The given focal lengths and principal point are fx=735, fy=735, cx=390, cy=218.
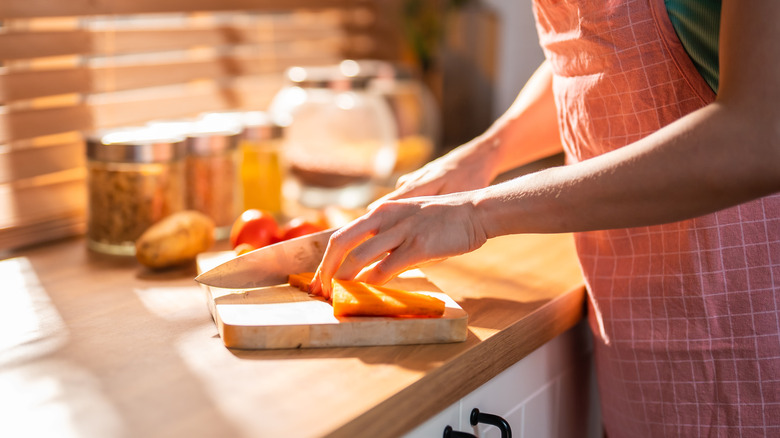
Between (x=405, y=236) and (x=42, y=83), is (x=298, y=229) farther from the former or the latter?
(x=42, y=83)

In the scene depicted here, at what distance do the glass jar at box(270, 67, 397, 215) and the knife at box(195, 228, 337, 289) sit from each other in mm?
498

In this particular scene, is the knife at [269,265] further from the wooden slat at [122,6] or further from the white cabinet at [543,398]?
the wooden slat at [122,6]

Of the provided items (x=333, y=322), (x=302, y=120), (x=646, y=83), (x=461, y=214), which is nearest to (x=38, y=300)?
(x=333, y=322)

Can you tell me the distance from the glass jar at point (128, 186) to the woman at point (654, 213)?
0.36 metres

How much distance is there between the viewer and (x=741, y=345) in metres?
0.80

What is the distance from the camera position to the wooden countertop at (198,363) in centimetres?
60

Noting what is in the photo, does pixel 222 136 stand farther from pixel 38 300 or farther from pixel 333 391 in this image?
pixel 333 391

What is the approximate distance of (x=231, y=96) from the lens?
57.8 inches

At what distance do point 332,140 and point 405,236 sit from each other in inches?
26.7

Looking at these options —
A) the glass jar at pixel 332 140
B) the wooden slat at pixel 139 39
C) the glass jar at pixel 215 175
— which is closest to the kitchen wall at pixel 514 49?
the wooden slat at pixel 139 39

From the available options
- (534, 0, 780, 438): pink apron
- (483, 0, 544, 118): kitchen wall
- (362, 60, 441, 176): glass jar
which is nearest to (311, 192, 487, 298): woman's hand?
(534, 0, 780, 438): pink apron

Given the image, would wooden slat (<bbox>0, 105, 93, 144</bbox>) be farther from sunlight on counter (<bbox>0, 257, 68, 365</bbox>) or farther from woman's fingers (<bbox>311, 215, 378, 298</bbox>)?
woman's fingers (<bbox>311, 215, 378, 298</bbox>)

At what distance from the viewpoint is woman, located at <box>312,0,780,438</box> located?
61 centimetres

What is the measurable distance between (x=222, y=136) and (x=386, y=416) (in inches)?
26.2
